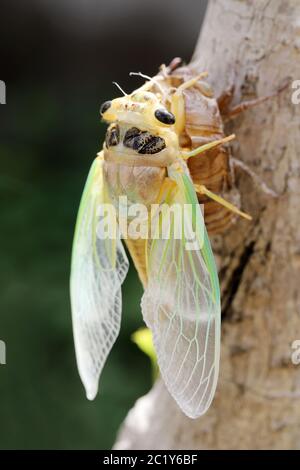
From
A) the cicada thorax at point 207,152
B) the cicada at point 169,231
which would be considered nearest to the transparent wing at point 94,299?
the cicada at point 169,231

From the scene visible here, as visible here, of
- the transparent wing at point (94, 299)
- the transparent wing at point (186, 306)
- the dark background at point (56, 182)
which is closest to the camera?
the transparent wing at point (186, 306)

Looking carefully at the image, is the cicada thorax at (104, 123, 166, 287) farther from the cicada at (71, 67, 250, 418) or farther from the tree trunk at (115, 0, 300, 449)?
the tree trunk at (115, 0, 300, 449)

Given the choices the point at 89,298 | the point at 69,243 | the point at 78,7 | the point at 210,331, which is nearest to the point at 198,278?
the point at 210,331

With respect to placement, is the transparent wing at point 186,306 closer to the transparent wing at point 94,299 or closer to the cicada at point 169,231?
the cicada at point 169,231

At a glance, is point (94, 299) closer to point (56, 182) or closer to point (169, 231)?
point (169, 231)

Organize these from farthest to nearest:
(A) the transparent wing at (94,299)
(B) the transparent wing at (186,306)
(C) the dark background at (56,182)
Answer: (C) the dark background at (56,182)
(A) the transparent wing at (94,299)
(B) the transparent wing at (186,306)

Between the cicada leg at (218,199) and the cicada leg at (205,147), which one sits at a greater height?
the cicada leg at (205,147)
